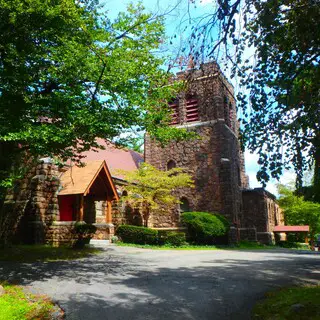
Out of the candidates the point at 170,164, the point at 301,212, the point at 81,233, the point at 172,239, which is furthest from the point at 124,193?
the point at 301,212

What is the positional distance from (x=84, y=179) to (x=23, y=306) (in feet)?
39.4

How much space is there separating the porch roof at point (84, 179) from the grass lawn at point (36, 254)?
10.5ft

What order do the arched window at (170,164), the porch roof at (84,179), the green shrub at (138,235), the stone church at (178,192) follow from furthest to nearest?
1. the arched window at (170,164)
2. the green shrub at (138,235)
3. the porch roof at (84,179)
4. the stone church at (178,192)

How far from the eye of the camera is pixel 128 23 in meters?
11.5

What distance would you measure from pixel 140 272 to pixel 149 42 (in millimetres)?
7704

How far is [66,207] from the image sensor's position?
19.7m

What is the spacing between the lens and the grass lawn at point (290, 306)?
4.96 meters

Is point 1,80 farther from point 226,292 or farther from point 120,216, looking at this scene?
point 120,216

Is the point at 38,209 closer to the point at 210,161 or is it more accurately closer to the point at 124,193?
the point at 124,193

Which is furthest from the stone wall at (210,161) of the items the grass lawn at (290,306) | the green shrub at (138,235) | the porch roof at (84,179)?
the grass lawn at (290,306)

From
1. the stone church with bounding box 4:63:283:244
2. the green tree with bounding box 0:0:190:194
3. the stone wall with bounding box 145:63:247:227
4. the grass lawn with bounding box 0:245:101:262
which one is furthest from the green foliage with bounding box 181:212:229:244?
the green tree with bounding box 0:0:190:194

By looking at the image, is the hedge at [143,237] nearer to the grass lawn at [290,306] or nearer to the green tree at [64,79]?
the green tree at [64,79]

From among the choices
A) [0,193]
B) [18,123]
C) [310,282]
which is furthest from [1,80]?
[310,282]

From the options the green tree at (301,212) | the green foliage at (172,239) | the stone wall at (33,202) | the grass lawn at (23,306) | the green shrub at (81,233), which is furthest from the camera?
the green tree at (301,212)
